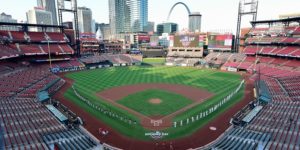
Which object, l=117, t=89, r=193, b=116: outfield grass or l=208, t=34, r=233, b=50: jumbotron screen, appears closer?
l=117, t=89, r=193, b=116: outfield grass

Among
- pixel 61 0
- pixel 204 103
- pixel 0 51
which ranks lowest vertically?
pixel 204 103

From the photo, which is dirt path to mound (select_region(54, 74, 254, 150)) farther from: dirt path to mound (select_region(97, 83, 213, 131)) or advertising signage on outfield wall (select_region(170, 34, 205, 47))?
advertising signage on outfield wall (select_region(170, 34, 205, 47))

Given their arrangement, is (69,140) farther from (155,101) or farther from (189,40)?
(189,40)

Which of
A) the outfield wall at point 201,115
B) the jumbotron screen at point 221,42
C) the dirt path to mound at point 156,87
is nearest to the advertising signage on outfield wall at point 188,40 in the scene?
the jumbotron screen at point 221,42

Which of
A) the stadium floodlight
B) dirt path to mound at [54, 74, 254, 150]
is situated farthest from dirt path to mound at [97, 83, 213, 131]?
the stadium floodlight

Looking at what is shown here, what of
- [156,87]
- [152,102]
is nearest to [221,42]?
[156,87]

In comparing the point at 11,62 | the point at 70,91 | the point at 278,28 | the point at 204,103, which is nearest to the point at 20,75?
the point at 70,91

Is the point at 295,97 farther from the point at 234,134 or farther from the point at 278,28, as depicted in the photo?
the point at 278,28
